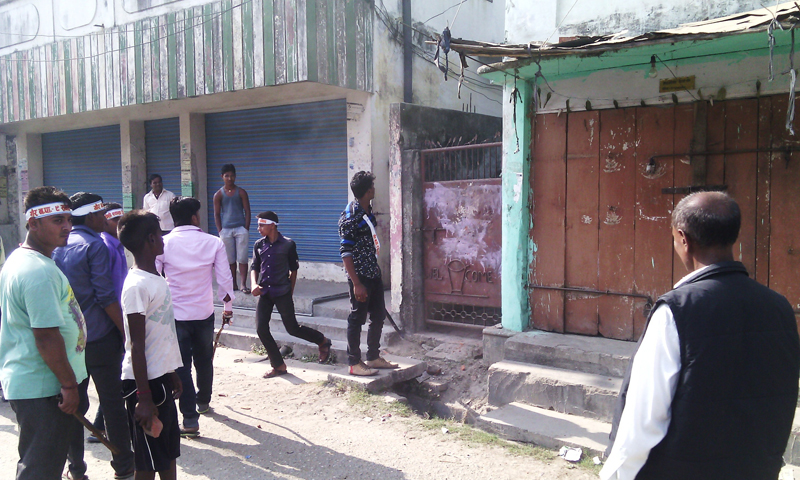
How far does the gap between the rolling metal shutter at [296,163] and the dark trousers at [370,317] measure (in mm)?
3876

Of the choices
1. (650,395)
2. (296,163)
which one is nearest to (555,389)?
(650,395)

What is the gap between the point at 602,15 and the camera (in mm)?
5438

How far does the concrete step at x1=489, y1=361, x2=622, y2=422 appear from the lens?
189 inches

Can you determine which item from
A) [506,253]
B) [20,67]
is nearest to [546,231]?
[506,253]

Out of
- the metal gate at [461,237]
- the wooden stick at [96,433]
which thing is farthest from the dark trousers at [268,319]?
the wooden stick at [96,433]

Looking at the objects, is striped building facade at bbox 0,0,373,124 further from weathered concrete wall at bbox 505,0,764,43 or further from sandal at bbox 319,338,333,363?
sandal at bbox 319,338,333,363

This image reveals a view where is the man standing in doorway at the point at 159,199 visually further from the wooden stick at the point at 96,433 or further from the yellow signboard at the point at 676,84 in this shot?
the yellow signboard at the point at 676,84

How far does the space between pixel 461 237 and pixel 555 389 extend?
7.94 ft

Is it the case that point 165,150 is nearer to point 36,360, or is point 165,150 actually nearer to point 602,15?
point 602,15

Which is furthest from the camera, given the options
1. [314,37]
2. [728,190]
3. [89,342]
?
[314,37]

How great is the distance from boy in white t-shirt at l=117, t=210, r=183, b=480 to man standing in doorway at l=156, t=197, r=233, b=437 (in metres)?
1.13

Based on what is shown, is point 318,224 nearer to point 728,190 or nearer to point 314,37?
point 314,37

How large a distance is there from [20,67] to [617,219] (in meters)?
12.3

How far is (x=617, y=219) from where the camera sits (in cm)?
554
